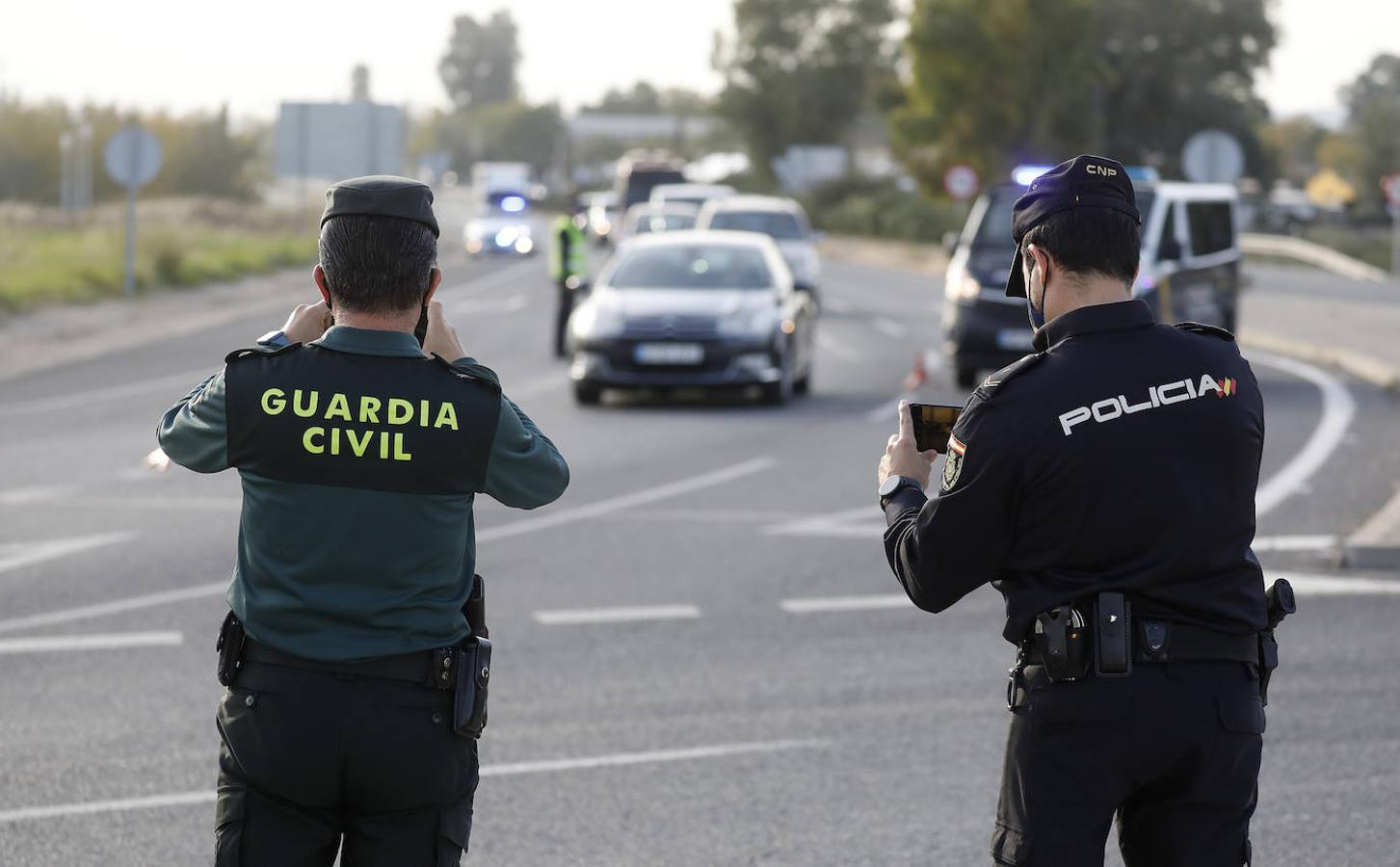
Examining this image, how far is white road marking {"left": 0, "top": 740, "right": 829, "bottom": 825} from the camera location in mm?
5777

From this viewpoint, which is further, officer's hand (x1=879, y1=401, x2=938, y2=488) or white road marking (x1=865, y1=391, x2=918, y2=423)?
white road marking (x1=865, y1=391, x2=918, y2=423)

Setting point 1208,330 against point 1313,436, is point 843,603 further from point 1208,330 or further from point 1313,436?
point 1313,436

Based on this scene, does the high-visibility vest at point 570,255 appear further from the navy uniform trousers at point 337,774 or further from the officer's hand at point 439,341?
the navy uniform trousers at point 337,774

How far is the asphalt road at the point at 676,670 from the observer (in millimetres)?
5719

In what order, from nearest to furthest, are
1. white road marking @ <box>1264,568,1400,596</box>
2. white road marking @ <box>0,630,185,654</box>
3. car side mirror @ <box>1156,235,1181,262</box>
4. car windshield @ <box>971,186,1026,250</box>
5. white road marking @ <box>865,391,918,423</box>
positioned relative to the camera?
1. white road marking @ <box>0,630,185,654</box>
2. white road marking @ <box>1264,568,1400,596</box>
3. white road marking @ <box>865,391,918,423</box>
4. car side mirror @ <box>1156,235,1181,262</box>
5. car windshield @ <box>971,186,1026,250</box>

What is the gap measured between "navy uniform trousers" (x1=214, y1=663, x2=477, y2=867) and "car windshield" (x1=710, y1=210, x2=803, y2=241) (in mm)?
29027

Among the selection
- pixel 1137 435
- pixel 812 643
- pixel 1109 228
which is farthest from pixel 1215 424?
pixel 812 643

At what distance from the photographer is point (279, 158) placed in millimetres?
42312

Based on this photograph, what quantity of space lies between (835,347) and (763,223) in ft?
24.6

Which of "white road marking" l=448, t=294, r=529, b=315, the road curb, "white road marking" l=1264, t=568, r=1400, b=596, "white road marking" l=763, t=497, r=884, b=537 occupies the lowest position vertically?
"white road marking" l=448, t=294, r=529, b=315

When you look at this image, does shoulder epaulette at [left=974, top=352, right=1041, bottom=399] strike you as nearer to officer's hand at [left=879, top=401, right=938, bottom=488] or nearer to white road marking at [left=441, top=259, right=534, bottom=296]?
officer's hand at [left=879, top=401, right=938, bottom=488]

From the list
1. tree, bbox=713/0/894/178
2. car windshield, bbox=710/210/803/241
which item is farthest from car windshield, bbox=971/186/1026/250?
tree, bbox=713/0/894/178

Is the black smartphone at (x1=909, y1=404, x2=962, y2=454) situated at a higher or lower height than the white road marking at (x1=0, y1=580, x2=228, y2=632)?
higher

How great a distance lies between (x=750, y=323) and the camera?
17.7 m
